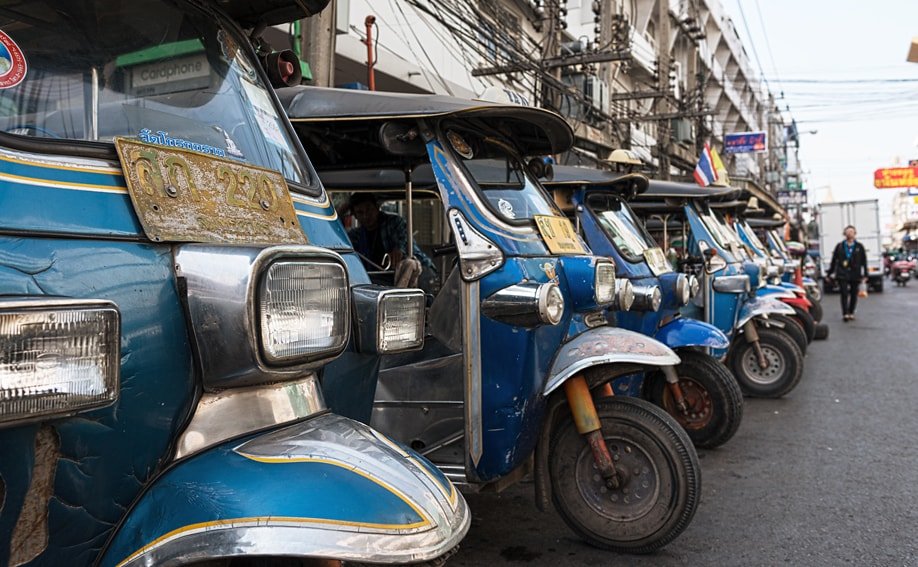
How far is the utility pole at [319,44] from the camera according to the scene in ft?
18.5

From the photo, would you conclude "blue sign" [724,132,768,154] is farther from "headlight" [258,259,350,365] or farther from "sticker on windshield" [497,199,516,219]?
"headlight" [258,259,350,365]

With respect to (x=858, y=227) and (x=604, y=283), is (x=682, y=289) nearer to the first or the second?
(x=604, y=283)

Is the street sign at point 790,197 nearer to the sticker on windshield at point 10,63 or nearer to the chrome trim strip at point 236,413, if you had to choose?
the chrome trim strip at point 236,413

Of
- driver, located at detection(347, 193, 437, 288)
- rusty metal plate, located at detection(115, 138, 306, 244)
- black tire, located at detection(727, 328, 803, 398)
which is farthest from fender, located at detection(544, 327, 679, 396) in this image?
black tire, located at detection(727, 328, 803, 398)

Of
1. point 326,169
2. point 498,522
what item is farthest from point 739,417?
point 326,169

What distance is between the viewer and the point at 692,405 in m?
5.05

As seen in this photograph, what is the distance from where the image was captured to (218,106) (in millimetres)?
1874

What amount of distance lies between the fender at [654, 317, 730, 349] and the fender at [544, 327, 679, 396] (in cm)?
135

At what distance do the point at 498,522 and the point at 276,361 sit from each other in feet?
9.01

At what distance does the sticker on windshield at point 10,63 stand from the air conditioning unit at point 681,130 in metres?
19.4

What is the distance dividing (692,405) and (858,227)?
27.6 metres

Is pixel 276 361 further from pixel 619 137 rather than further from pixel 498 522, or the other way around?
pixel 619 137

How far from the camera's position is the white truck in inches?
1086

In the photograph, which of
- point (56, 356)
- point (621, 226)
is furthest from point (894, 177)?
point (56, 356)
